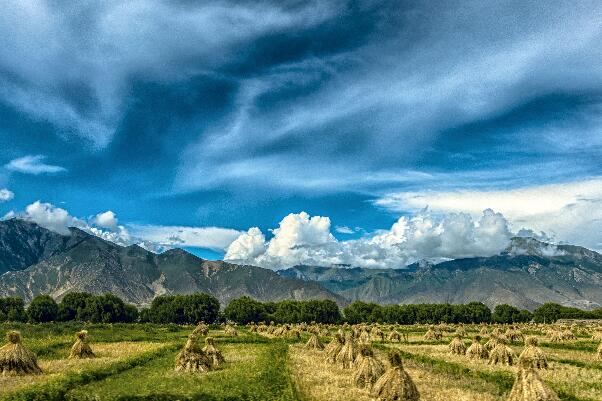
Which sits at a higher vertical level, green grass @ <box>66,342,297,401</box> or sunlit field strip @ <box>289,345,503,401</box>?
green grass @ <box>66,342,297,401</box>

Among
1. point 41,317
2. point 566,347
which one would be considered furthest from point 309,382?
point 41,317

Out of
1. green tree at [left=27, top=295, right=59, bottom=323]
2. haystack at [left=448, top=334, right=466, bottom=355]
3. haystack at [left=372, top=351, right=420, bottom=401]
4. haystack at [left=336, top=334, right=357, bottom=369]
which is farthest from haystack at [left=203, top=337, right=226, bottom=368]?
green tree at [left=27, top=295, right=59, bottom=323]

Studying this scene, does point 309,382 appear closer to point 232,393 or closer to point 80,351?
point 232,393

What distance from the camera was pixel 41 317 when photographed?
622ft

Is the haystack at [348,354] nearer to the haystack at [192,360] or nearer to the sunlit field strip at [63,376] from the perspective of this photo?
the haystack at [192,360]

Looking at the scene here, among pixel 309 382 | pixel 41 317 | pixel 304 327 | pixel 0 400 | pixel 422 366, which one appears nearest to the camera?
pixel 0 400

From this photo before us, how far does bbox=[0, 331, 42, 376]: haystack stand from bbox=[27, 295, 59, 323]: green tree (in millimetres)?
161951

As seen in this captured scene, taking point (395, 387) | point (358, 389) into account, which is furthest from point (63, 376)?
point (395, 387)

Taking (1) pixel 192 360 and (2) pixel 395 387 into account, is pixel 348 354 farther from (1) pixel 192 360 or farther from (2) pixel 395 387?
(2) pixel 395 387

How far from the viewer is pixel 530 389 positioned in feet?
98.2

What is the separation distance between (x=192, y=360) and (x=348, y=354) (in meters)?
16.1

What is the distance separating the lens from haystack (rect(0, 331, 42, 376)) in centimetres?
4347

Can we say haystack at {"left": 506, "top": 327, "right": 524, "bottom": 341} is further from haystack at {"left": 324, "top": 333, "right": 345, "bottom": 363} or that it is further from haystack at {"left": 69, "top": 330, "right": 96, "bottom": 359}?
haystack at {"left": 69, "top": 330, "right": 96, "bottom": 359}

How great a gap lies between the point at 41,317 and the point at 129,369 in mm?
162053
